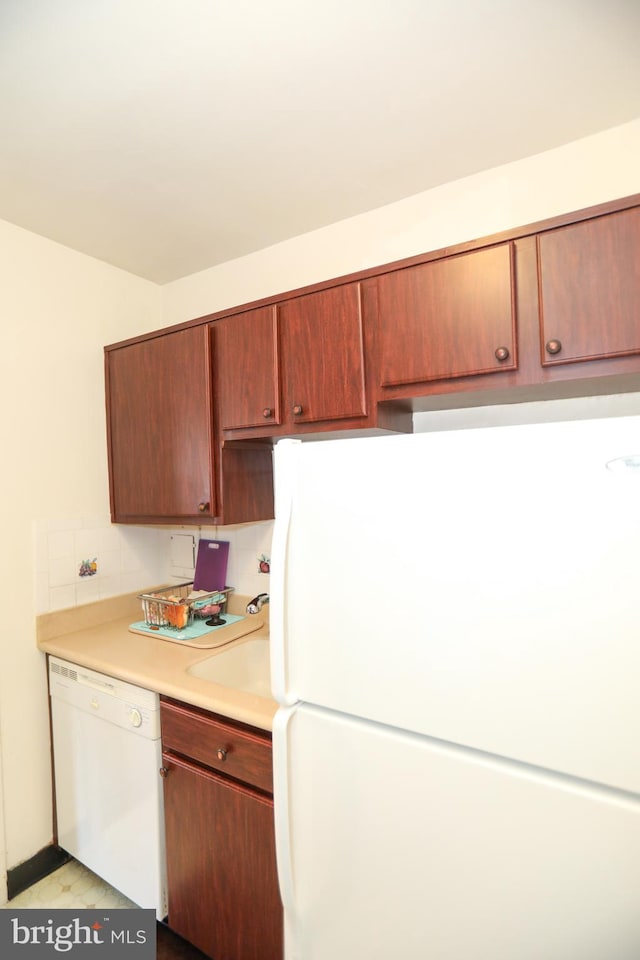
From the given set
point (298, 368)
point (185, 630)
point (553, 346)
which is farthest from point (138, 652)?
point (553, 346)

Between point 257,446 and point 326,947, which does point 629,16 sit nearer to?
point 257,446

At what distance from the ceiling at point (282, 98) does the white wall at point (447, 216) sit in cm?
5

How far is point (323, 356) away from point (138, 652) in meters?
1.23

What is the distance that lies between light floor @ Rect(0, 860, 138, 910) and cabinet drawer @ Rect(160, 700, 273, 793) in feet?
2.32

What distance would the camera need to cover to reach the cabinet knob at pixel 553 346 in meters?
1.23

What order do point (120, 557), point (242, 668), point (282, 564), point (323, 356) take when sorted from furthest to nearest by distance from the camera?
1. point (120, 557)
2. point (242, 668)
3. point (323, 356)
4. point (282, 564)

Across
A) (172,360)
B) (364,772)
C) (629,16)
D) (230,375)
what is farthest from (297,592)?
(629,16)

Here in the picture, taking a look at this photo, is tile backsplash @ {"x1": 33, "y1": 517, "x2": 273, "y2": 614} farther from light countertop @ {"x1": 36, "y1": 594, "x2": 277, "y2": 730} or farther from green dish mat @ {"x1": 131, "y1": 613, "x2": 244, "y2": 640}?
green dish mat @ {"x1": 131, "y1": 613, "x2": 244, "y2": 640}

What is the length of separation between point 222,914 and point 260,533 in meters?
1.25

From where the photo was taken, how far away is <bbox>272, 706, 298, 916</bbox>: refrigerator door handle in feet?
3.70

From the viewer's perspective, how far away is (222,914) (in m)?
1.45

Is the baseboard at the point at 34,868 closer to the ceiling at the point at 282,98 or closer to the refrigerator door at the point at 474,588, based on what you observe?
the refrigerator door at the point at 474,588

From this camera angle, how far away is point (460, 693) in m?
0.92

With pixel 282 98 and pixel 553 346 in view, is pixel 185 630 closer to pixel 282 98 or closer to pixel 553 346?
pixel 553 346
